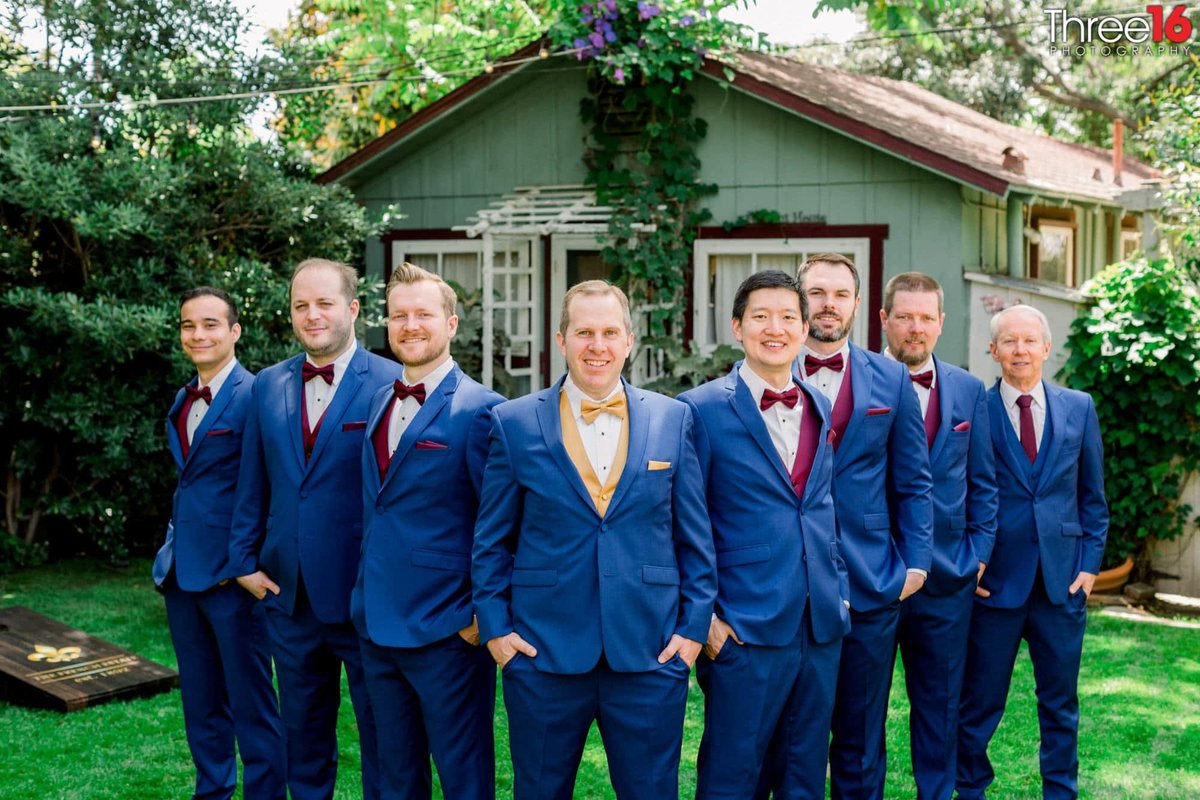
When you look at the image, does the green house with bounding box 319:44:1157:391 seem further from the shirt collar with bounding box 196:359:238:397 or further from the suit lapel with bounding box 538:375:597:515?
the suit lapel with bounding box 538:375:597:515

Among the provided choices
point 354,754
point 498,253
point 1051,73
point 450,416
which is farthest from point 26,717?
point 1051,73

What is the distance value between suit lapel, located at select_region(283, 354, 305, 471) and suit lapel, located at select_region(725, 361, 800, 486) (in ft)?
4.93

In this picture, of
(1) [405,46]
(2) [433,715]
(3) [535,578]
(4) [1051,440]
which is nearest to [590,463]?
(3) [535,578]

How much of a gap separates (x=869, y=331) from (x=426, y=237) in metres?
4.60

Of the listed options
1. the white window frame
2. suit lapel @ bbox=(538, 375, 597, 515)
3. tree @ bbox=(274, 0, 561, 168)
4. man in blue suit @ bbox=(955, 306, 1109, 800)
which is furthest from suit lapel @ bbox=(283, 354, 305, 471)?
tree @ bbox=(274, 0, 561, 168)

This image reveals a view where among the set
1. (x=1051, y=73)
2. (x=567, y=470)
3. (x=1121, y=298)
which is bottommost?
(x=567, y=470)

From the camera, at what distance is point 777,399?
150 inches

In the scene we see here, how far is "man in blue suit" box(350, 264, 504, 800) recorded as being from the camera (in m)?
3.82

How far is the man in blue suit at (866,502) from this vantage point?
412cm

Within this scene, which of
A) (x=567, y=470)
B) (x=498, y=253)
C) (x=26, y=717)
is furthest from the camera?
(x=498, y=253)

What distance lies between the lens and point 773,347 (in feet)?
12.5

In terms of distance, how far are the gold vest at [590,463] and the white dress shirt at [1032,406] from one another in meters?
1.93

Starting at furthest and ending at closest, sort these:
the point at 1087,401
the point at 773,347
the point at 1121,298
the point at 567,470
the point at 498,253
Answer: the point at 498,253
the point at 1121,298
the point at 1087,401
the point at 773,347
the point at 567,470

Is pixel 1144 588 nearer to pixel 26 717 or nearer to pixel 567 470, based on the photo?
pixel 567 470
